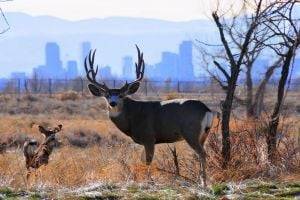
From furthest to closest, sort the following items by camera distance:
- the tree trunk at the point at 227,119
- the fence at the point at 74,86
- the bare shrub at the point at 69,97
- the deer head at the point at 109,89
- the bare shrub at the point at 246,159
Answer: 1. the fence at the point at 74,86
2. the bare shrub at the point at 69,97
3. the deer head at the point at 109,89
4. the tree trunk at the point at 227,119
5. the bare shrub at the point at 246,159

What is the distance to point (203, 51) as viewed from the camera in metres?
23.6

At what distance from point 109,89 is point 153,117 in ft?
3.87

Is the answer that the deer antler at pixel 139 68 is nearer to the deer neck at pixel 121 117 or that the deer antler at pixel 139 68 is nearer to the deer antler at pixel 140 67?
the deer antler at pixel 140 67

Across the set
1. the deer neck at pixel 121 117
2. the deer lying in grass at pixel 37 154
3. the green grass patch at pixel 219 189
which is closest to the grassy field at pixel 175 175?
the green grass patch at pixel 219 189

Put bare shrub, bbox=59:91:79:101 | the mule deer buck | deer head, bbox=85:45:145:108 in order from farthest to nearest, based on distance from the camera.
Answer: bare shrub, bbox=59:91:79:101, deer head, bbox=85:45:145:108, the mule deer buck

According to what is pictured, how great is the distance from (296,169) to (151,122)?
2.63 meters

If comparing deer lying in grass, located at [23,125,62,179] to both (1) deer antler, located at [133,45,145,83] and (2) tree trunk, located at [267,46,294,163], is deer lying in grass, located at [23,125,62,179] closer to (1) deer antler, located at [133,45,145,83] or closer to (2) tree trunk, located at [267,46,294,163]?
(1) deer antler, located at [133,45,145,83]

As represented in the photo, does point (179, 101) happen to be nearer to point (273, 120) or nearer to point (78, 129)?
point (273, 120)

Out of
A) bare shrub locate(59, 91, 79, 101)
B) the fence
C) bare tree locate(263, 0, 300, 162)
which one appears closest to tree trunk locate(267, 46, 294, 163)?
bare tree locate(263, 0, 300, 162)

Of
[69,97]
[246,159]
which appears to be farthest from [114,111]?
[69,97]

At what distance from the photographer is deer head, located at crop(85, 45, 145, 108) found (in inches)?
522

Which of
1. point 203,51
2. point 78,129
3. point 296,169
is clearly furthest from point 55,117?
point 296,169

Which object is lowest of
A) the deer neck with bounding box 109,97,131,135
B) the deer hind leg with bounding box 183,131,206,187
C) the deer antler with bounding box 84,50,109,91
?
the deer hind leg with bounding box 183,131,206,187

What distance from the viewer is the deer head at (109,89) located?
13.2 meters
